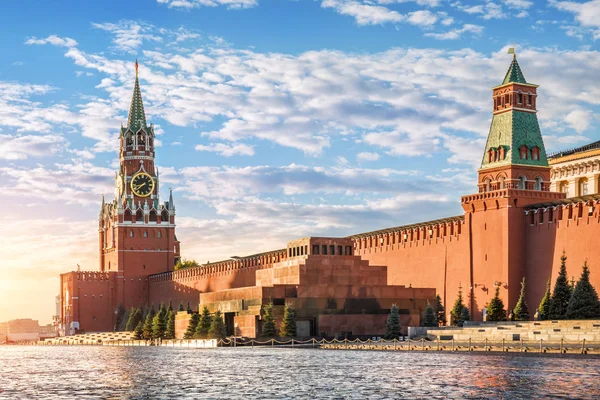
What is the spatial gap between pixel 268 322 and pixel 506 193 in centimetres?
1409

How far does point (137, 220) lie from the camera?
344 feet

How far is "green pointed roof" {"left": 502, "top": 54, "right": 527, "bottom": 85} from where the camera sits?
5541 centimetres

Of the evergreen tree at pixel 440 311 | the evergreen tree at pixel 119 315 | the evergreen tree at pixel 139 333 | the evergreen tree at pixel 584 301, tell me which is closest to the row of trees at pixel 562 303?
the evergreen tree at pixel 584 301

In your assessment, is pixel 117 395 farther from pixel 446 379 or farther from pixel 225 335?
pixel 225 335

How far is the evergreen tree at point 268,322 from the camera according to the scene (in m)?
56.6

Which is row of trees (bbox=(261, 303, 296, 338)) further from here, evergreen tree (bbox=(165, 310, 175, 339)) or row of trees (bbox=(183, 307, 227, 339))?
evergreen tree (bbox=(165, 310, 175, 339))

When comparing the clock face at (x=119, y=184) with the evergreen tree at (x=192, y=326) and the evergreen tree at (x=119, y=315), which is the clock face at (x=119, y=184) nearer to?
the evergreen tree at (x=119, y=315)

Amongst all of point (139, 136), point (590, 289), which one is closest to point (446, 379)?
point (590, 289)

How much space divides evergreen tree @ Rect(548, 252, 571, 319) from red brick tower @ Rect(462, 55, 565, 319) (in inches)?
244

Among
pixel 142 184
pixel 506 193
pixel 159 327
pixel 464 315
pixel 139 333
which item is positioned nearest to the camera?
pixel 464 315

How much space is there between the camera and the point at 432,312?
53.4 metres

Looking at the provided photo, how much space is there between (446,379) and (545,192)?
2679 cm

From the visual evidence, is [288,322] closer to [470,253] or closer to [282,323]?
[282,323]

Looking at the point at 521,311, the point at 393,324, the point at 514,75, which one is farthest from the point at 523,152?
the point at 393,324
